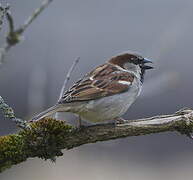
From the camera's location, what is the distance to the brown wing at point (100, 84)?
3.94 meters

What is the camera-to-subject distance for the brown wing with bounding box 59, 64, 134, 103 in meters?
3.94

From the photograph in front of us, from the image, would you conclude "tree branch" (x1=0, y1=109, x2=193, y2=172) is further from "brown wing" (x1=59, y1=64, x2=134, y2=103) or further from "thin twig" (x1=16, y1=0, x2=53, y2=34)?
"thin twig" (x1=16, y1=0, x2=53, y2=34)

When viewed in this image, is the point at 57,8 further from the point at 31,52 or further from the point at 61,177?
the point at 61,177

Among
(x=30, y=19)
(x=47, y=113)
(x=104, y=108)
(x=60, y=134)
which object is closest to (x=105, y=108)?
(x=104, y=108)

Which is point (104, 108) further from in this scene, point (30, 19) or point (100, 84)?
point (30, 19)

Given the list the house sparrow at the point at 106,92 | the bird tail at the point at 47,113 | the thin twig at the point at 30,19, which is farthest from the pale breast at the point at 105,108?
the thin twig at the point at 30,19

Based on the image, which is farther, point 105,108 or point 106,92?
point 106,92

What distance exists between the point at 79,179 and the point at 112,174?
0.47 meters

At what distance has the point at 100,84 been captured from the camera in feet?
Result: 13.5

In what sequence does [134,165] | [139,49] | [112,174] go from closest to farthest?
[112,174], [134,165], [139,49]

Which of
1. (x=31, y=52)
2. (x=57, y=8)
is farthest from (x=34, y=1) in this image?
(x=31, y=52)

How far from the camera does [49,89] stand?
25.1 feet

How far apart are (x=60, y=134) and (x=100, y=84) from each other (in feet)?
2.84

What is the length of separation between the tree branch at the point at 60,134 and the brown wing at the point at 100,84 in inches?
12.6
